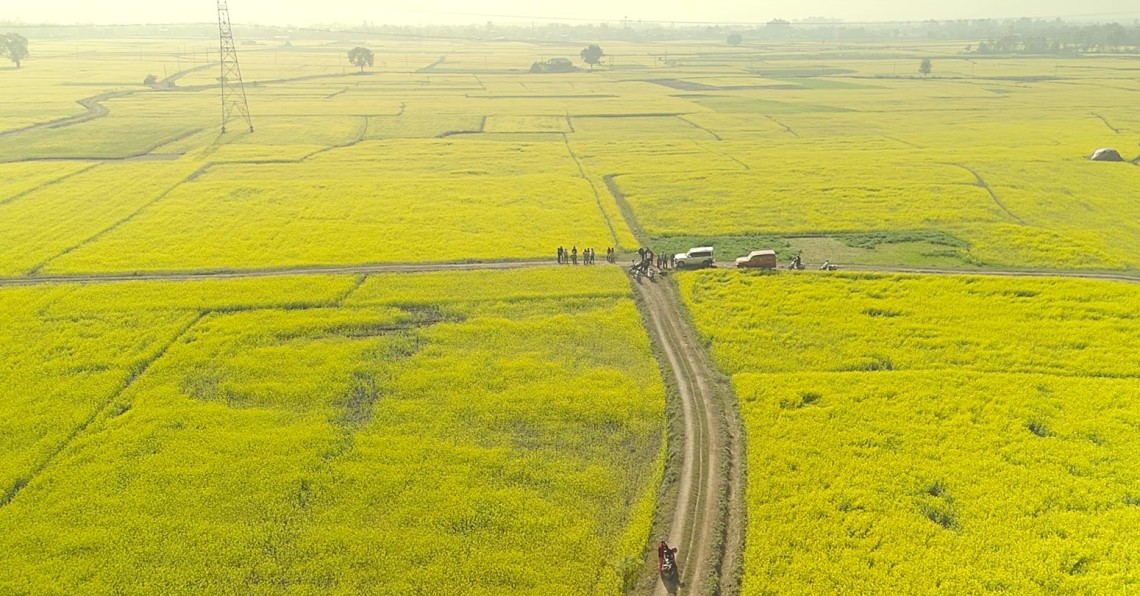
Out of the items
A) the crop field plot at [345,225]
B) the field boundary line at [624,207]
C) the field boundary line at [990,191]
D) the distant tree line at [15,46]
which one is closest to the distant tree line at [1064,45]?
the field boundary line at [990,191]

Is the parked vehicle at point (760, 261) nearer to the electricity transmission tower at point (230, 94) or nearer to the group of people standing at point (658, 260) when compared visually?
the group of people standing at point (658, 260)

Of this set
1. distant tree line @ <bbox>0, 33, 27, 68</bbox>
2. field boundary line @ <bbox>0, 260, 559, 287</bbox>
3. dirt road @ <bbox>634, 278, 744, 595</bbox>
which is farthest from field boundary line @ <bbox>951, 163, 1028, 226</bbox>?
distant tree line @ <bbox>0, 33, 27, 68</bbox>

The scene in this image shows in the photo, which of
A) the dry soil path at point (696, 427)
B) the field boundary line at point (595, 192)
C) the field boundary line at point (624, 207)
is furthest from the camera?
the field boundary line at point (624, 207)

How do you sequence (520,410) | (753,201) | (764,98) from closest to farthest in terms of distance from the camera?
(520,410) < (753,201) < (764,98)

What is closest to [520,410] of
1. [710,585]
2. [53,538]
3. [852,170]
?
[710,585]

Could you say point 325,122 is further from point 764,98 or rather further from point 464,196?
point 764,98

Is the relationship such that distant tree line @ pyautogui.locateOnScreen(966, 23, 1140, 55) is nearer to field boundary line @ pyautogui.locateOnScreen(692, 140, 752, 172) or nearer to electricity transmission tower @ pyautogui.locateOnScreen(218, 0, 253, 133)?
field boundary line @ pyautogui.locateOnScreen(692, 140, 752, 172)
